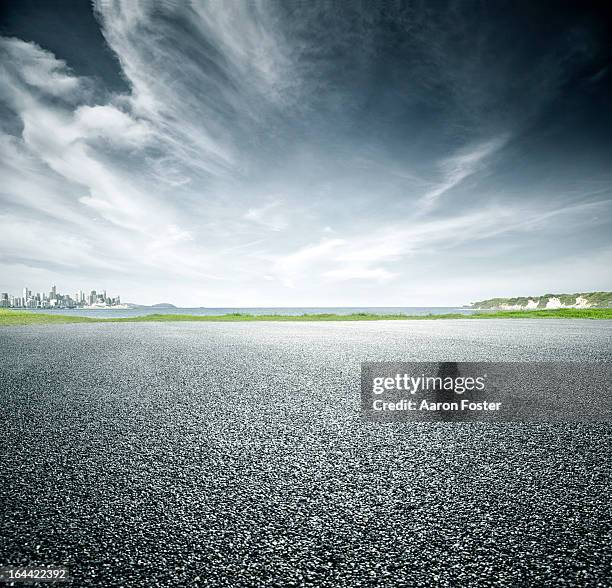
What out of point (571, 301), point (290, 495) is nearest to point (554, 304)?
point (571, 301)

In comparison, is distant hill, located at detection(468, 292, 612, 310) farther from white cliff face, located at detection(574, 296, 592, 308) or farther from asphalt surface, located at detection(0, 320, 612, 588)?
asphalt surface, located at detection(0, 320, 612, 588)

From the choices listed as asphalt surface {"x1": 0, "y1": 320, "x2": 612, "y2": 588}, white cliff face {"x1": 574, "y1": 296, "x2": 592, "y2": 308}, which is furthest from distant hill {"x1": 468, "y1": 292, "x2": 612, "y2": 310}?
asphalt surface {"x1": 0, "y1": 320, "x2": 612, "y2": 588}

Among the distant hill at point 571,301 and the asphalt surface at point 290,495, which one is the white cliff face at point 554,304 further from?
the asphalt surface at point 290,495

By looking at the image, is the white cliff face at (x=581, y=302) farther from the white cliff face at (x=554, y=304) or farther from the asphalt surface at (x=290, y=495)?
the asphalt surface at (x=290, y=495)

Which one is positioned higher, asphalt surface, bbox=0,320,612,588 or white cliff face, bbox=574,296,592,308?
white cliff face, bbox=574,296,592,308

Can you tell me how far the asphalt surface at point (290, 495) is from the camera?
1688 mm

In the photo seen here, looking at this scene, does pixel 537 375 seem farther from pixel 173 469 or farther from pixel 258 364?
pixel 173 469

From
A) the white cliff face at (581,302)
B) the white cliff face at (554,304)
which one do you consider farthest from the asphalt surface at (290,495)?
the white cliff face at (581,302)

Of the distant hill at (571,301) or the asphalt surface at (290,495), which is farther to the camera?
the distant hill at (571,301)

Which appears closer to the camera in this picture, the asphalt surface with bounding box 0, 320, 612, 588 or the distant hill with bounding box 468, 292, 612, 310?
the asphalt surface with bounding box 0, 320, 612, 588

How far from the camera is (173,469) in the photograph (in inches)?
105

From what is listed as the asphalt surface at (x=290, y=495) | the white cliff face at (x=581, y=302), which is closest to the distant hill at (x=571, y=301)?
the white cliff face at (x=581, y=302)

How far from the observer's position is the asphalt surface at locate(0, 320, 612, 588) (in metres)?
1.69

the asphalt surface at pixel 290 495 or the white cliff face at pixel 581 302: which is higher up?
the white cliff face at pixel 581 302
